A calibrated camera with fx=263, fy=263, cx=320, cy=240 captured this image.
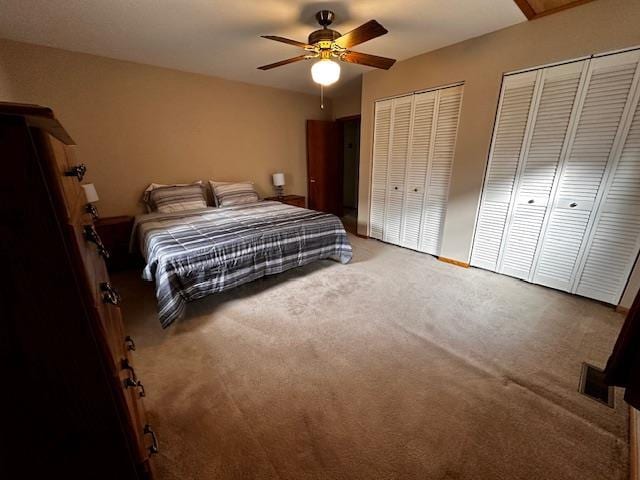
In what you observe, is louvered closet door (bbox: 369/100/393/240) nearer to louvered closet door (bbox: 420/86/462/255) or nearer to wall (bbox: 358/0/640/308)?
wall (bbox: 358/0/640/308)

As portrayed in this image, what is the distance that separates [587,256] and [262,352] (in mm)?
2846

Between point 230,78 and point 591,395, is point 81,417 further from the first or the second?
point 230,78

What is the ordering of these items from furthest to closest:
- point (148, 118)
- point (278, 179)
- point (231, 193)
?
point (278, 179), point (231, 193), point (148, 118)

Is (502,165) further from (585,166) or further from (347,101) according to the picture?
(347,101)

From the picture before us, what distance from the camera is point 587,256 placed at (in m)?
2.30

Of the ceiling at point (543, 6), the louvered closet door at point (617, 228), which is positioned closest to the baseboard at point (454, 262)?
the louvered closet door at point (617, 228)

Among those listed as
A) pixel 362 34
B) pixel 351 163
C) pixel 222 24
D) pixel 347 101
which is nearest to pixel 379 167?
pixel 347 101

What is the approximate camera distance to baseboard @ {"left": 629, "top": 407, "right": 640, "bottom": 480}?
3.41 ft

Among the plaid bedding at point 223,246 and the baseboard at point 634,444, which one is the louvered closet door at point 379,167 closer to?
the plaid bedding at point 223,246

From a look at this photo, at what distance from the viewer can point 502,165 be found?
2.63m

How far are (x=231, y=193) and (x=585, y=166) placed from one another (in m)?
3.79

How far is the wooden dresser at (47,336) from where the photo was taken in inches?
20.2

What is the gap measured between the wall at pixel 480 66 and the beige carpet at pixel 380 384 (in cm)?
109

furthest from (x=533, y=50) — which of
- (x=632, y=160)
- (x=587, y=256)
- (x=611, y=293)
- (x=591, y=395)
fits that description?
(x=591, y=395)
